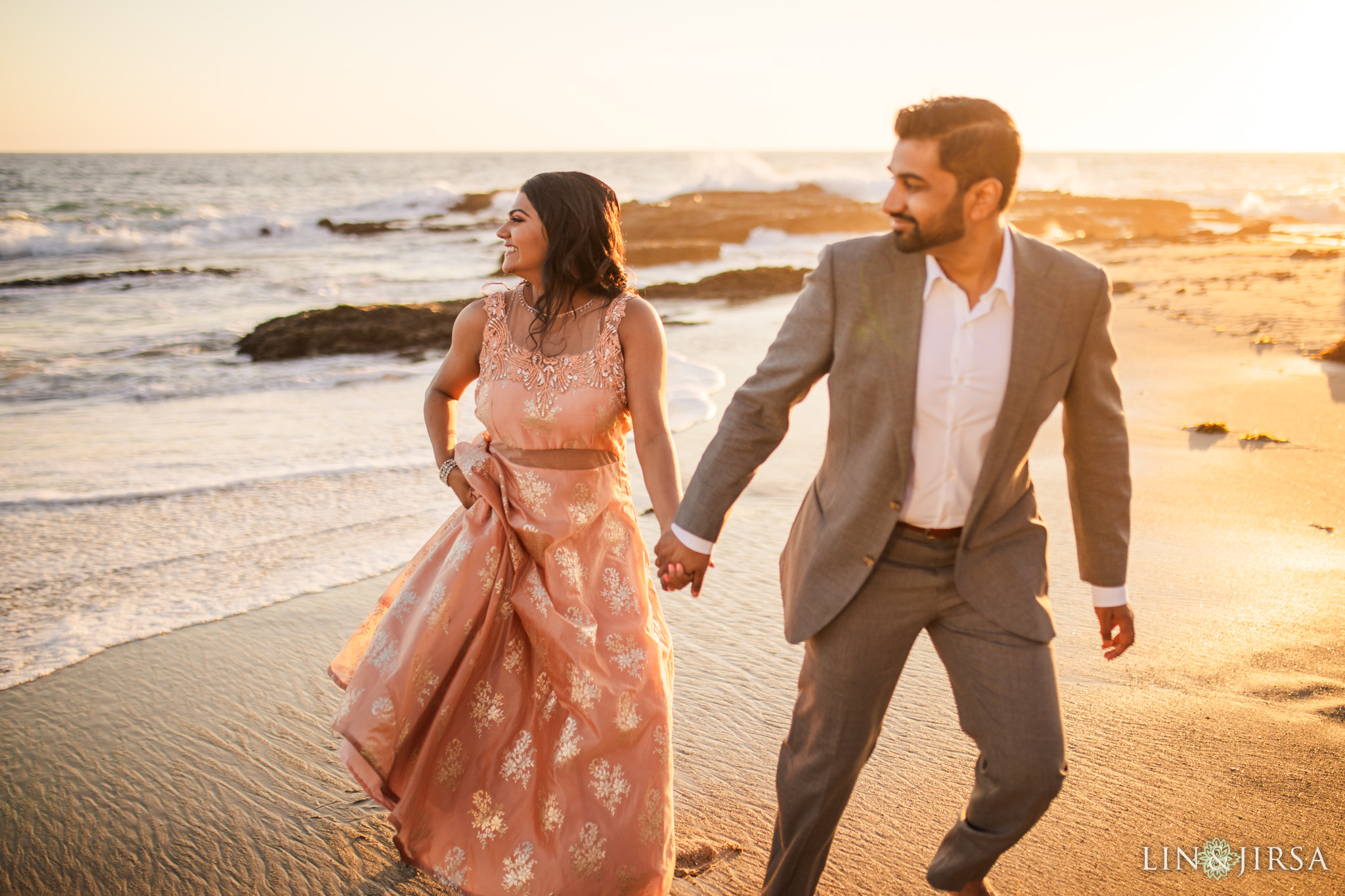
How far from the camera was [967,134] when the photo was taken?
1865 millimetres

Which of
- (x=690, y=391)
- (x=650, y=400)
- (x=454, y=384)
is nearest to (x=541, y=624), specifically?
(x=650, y=400)

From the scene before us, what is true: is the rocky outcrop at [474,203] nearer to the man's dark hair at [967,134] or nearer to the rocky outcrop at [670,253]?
the rocky outcrop at [670,253]

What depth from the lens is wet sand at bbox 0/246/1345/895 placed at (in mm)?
2459

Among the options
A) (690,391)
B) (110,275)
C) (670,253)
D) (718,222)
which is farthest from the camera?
(718,222)

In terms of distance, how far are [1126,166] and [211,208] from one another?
8445 centimetres

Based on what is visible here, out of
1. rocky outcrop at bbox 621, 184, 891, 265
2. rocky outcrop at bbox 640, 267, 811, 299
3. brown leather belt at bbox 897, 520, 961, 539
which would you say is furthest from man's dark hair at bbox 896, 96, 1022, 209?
rocky outcrop at bbox 621, 184, 891, 265

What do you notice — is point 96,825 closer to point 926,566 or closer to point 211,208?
point 926,566

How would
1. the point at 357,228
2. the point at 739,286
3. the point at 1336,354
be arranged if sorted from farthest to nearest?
the point at 357,228 < the point at 739,286 < the point at 1336,354

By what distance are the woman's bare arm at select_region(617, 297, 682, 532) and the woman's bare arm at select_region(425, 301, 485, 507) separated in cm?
47

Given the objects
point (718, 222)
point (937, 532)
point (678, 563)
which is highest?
point (718, 222)

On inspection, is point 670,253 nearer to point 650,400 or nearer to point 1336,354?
point 1336,354

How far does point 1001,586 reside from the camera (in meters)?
1.95

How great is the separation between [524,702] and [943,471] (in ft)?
4.09

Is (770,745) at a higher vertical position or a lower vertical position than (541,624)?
lower
